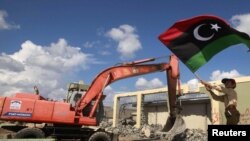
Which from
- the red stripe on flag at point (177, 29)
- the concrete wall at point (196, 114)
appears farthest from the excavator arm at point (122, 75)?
the concrete wall at point (196, 114)

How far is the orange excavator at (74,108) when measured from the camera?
14492mm

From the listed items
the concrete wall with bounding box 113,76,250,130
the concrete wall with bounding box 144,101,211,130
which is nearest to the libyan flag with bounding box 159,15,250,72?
the concrete wall with bounding box 113,76,250,130

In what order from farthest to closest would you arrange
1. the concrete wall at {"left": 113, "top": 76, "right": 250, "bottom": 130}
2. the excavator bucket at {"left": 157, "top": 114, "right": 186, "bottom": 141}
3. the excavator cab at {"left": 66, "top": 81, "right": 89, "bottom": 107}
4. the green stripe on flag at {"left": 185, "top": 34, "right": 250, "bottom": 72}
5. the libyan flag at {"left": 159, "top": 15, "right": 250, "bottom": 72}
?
the concrete wall at {"left": 113, "top": 76, "right": 250, "bottom": 130}, the excavator cab at {"left": 66, "top": 81, "right": 89, "bottom": 107}, the excavator bucket at {"left": 157, "top": 114, "right": 186, "bottom": 141}, the green stripe on flag at {"left": 185, "top": 34, "right": 250, "bottom": 72}, the libyan flag at {"left": 159, "top": 15, "right": 250, "bottom": 72}

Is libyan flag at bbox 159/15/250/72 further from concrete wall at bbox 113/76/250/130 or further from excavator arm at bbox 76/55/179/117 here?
concrete wall at bbox 113/76/250/130

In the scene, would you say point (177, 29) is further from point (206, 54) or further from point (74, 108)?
point (74, 108)

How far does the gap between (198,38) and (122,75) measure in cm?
735

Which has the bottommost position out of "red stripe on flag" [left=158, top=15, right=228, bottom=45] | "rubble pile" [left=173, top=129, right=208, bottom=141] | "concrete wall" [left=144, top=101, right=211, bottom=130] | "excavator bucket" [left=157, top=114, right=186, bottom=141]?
"rubble pile" [left=173, top=129, right=208, bottom=141]

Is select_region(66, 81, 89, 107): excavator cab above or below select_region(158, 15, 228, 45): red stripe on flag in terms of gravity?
below

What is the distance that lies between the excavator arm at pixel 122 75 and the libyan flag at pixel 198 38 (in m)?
5.38

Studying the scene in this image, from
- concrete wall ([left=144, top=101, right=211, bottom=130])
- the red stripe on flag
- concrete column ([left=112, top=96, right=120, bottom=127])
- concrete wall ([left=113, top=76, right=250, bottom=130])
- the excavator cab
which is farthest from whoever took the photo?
concrete column ([left=112, top=96, right=120, bottom=127])

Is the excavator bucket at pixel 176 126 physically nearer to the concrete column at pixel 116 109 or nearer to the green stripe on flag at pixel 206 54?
the green stripe on flag at pixel 206 54

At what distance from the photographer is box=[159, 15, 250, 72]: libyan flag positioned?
27.8 ft

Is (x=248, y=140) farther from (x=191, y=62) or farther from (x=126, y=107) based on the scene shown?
(x=126, y=107)

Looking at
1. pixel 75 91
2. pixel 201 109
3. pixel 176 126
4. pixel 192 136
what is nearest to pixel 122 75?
pixel 75 91
